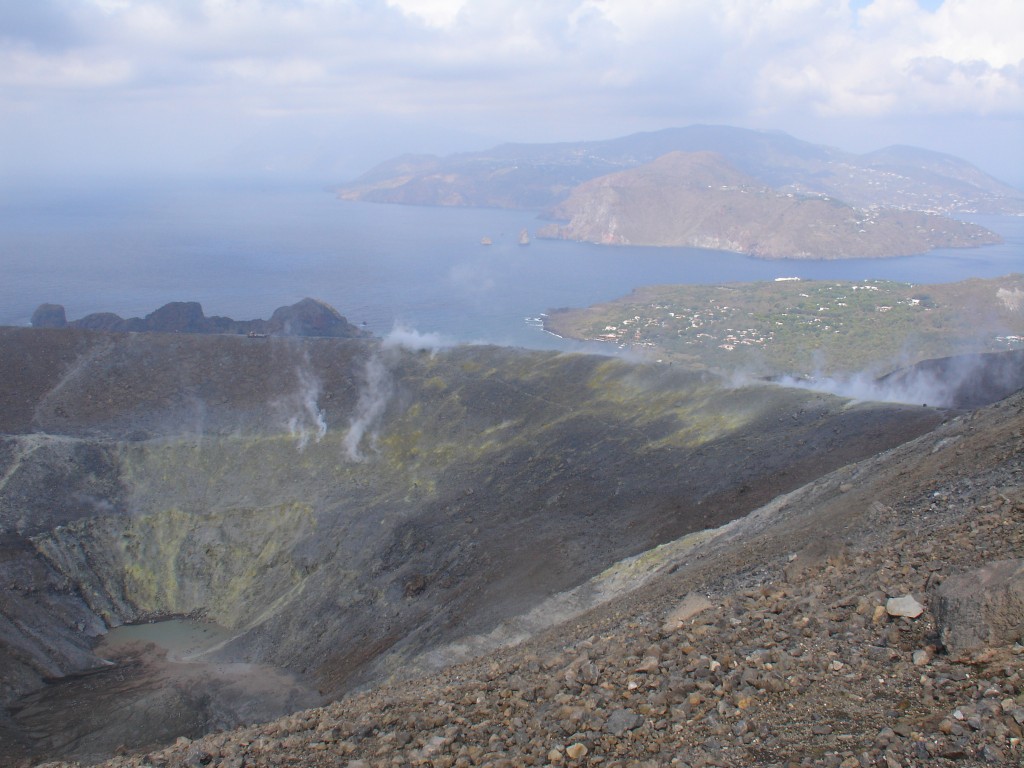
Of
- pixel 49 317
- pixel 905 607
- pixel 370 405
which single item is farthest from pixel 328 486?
pixel 49 317

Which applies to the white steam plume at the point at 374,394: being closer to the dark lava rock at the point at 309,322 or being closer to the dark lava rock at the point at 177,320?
the dark lava rock at the point at 309,322

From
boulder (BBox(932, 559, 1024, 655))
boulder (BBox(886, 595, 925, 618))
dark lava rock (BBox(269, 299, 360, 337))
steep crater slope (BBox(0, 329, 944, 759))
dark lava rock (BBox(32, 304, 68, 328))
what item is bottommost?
steep crater slope (BBox(0, 329, 944, 759))

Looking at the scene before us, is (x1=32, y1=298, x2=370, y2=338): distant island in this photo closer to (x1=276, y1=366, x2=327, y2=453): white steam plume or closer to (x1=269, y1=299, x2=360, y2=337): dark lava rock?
(x1=269, y1=299, x2=360, y2=337): dark lava rock

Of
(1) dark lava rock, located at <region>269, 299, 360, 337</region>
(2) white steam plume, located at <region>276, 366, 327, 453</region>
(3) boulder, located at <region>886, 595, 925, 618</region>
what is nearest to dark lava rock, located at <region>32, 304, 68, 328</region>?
(1) dark lava rock, located at <region>269, 299, 360, 337</region>

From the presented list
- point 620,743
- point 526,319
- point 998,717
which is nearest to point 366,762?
point 620,743

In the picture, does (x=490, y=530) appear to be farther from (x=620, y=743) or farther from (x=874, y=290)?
(x=874, y=290)

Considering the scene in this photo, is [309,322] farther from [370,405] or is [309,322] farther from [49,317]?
[370,405]
